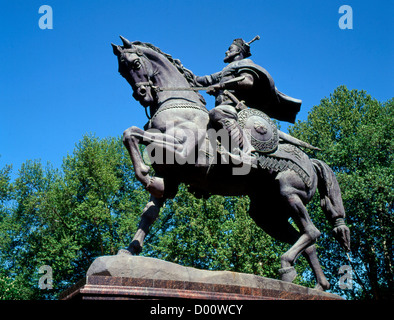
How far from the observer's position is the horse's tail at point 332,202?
704 centimetres

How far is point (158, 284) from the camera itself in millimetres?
4770

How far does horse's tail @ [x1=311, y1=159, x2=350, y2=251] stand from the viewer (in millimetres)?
7043

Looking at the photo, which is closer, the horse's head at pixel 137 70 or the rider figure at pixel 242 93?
the rider figure at pixel 242 93

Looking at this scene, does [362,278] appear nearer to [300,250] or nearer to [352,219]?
[352,219]

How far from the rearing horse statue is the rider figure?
0.93 feet

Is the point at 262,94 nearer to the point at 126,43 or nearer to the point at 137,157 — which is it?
the point at 126,43

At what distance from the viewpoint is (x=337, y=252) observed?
20062 millimetres

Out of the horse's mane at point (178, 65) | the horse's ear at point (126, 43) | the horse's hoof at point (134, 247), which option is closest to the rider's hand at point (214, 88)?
the horse's mane at point (178, 65)

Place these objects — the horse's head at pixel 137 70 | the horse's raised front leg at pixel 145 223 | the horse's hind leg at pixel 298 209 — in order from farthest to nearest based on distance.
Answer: the horse's head at pixel 137 70 → the horse's hind leg at pixel 298 209 → the horse's raised front leg at pixel 145 223

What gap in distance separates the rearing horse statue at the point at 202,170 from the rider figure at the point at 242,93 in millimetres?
283

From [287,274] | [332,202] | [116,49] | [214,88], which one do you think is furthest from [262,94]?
[287,274]

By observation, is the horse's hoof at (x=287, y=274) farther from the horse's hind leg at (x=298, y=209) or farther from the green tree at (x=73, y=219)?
the green tree at (x=73, y=219)

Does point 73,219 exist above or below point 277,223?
above

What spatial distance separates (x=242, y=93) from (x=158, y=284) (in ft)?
12.6
